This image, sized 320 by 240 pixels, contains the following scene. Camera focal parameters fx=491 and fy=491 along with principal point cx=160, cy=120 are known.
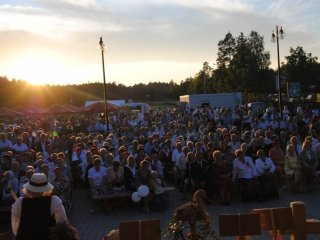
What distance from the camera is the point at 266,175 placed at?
12.4 meters

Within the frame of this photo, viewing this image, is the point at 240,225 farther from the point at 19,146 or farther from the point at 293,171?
the point at 19,146

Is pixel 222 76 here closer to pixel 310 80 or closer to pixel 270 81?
pixel 270 81

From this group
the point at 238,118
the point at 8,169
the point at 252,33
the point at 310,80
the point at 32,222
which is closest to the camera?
the point at 32,222

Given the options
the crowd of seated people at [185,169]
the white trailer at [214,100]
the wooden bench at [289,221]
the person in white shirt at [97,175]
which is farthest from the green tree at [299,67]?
the wooden bench at [289,221]

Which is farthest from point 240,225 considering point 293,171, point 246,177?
point 293,171

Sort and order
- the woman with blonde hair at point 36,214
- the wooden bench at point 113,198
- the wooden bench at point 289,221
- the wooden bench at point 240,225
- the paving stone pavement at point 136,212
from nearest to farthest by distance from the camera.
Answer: the woman with blonde hair at point 36,214 < the wooden bench at point 240,225 < the wooden bench at point 289,221 < the paving stone pavement at point 136,212 < the wooden bench at point 113,198

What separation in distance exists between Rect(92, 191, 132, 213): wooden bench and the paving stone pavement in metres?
0.15

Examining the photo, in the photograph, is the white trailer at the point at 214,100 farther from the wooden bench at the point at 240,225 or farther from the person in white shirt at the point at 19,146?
the wooden bench at the point at 240,225

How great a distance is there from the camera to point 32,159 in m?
13.8

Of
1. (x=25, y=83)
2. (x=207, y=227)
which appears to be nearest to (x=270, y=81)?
(x=25, y=83)

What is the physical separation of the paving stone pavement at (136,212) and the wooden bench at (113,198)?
152 mm

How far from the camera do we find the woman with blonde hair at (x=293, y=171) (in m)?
12.8

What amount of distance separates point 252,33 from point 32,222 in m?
76.7

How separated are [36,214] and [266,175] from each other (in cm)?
822
